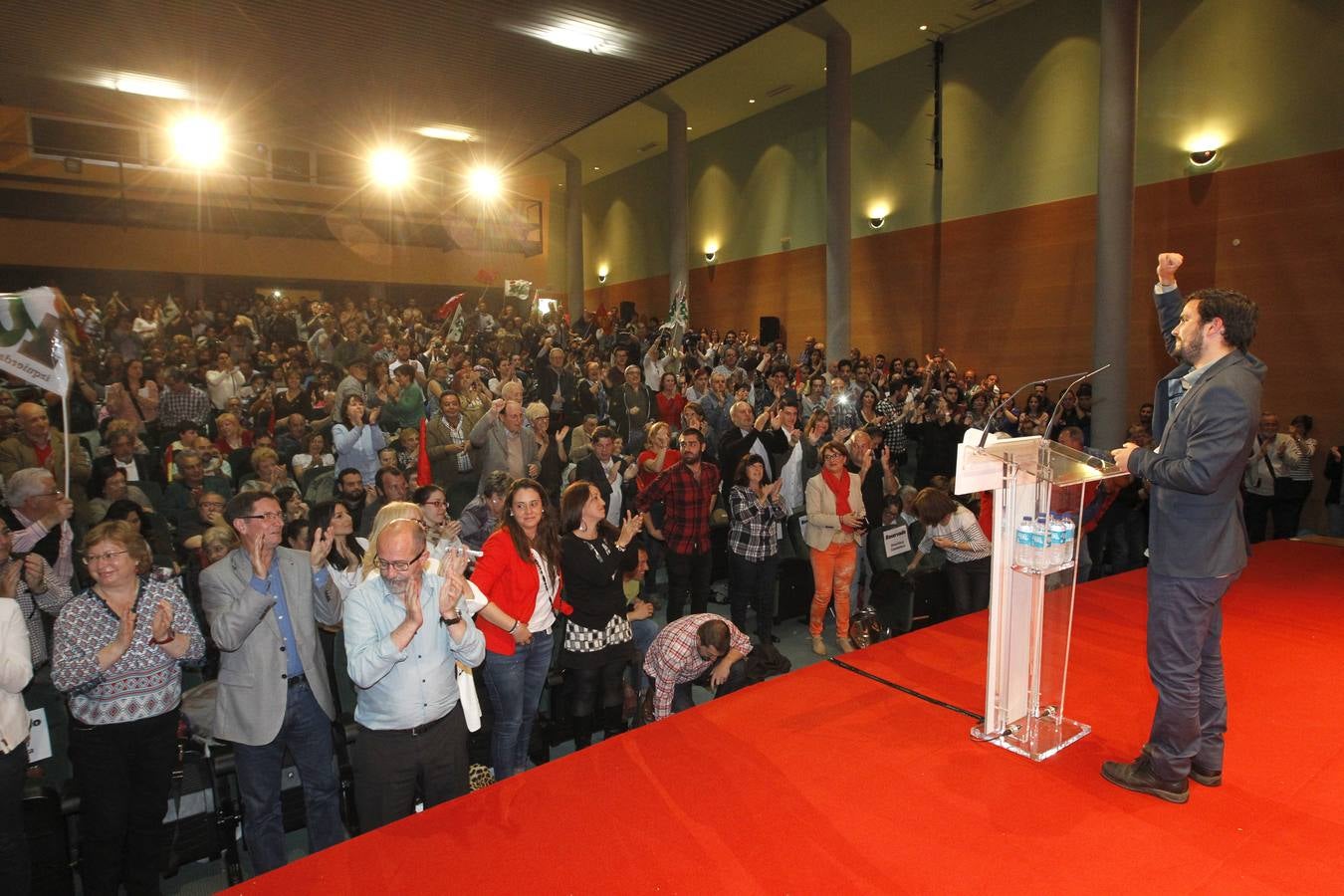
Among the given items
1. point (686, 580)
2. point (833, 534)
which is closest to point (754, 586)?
point (686, 580)

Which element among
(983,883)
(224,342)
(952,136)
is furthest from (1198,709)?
(952,136)

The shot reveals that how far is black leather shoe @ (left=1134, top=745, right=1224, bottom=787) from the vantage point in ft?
7.81

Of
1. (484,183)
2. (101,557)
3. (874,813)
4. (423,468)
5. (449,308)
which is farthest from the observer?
(484,183)

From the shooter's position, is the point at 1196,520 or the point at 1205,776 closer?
the point at 1196,520

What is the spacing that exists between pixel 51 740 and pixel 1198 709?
4.42 meters

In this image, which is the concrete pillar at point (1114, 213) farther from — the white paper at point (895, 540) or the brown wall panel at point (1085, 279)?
the white paper at point (895, 540)

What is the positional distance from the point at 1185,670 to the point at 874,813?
969 millimetres

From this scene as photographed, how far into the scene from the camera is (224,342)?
358 inches

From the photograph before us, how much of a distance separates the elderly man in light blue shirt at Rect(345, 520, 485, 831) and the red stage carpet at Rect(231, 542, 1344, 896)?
9.8 inches

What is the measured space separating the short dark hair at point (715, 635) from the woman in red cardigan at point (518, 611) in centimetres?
69

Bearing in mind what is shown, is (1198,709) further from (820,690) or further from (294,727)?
(294,727)

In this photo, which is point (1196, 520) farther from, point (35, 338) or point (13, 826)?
point (35, 338)

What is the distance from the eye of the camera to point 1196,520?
2178 mm

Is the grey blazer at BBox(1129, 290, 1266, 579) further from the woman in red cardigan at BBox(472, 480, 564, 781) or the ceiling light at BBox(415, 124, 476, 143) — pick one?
the ceiling light at BBox(415, 124, 476, 143)
